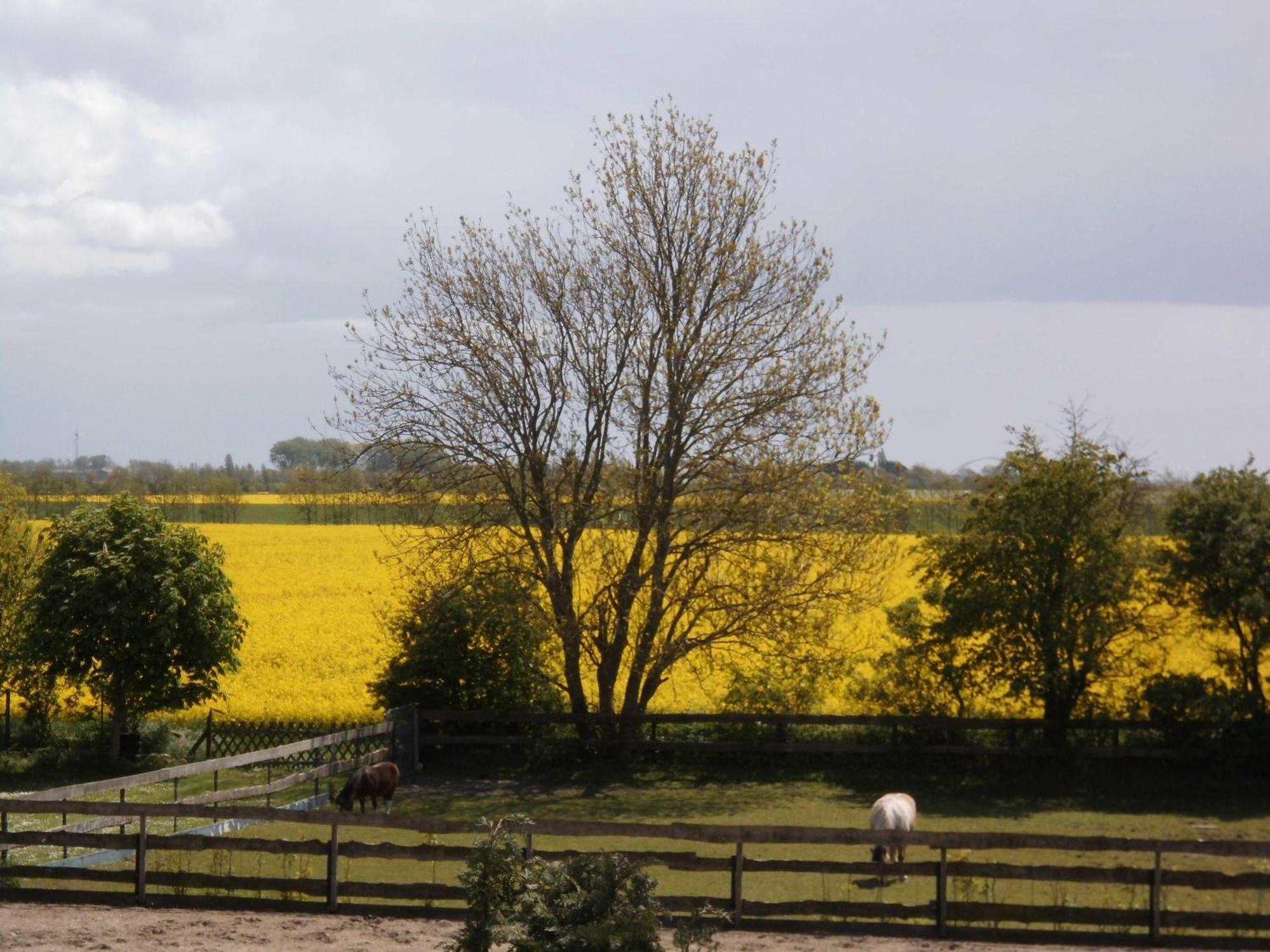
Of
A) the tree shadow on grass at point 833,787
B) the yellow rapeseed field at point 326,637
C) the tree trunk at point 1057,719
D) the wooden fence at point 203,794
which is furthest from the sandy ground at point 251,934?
the yellow rapeseed field at point 326,637

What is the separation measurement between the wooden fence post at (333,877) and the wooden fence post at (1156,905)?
25.1 ft

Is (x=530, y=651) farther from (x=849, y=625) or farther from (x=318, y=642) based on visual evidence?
(x=849, y=625)

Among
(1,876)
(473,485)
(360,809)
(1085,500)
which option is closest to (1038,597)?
(1085,500)

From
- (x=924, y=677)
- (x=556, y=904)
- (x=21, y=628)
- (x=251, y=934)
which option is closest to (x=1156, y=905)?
(x=556, y=904)

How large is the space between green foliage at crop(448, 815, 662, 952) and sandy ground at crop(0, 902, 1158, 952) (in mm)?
1529

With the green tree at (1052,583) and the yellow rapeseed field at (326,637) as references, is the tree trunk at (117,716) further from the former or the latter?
the green tree at (1052,583)

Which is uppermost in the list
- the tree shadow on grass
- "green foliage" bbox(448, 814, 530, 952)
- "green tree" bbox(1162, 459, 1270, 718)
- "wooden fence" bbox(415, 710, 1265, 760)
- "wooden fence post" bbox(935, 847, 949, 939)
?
"green tree" bbox(1162, 459, 1270, 718)

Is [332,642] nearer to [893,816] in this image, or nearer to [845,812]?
[845,812]

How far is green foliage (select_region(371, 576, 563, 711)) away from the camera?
1000 inches

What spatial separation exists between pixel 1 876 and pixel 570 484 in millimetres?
14646

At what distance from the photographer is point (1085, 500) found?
25.1 meters

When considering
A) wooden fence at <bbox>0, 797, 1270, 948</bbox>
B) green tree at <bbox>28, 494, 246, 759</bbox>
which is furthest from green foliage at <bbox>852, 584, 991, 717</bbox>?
green tree at <bbox>28, 494, 246, 759</bbox>

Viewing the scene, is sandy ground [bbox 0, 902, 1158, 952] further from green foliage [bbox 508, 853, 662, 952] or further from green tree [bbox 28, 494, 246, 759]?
green tree [bbox 28, 494, 246, 759]

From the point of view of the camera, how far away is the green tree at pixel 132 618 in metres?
24.9
